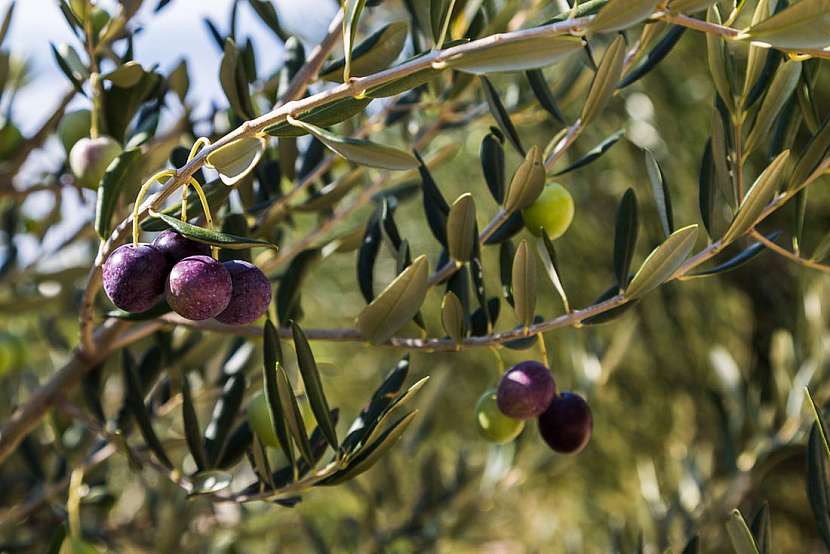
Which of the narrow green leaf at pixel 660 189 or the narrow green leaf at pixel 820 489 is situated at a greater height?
the narrow green leaf at pixel 660 189

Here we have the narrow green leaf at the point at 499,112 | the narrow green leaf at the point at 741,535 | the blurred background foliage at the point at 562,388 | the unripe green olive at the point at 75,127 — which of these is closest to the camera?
the narrow green leaf at the point at 741,535

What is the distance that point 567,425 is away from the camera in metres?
0.65

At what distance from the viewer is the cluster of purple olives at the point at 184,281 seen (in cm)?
42

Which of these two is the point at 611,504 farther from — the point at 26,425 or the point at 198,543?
the point at 26,425

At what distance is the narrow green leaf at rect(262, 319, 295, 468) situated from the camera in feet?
1.80

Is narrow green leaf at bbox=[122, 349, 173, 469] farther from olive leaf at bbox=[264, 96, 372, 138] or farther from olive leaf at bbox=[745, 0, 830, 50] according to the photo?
olive leaf at bbox=[745, 0, 830, 50]

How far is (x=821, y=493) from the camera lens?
1.98 feet

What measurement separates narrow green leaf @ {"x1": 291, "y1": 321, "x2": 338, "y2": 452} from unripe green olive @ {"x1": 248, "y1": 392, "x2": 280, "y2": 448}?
0.31 ft

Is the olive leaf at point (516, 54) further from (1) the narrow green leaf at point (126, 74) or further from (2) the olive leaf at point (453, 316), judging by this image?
(1) the narrow green leaf at point (126, 74)

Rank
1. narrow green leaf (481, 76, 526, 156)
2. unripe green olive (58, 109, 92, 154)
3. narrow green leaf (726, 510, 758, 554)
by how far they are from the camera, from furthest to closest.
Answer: unripe green olive (58, 109, 92, 154) → narrow green leaf (481, 76, 526, 156) → narrow green leaf (726, 510, 758, 554)

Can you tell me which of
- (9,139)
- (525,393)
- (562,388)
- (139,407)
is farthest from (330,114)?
(562,388)

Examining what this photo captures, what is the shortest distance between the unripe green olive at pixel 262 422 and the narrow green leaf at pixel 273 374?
0.09 metres

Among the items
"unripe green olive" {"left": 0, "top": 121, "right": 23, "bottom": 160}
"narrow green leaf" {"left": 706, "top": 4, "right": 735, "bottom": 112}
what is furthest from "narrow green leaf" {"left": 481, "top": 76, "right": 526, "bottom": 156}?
"unripe green olive" {"left": 0, "top": 121, "right": 23, "bottom": 160}

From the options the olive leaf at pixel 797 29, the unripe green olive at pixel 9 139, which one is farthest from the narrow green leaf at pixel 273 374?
the unripe green olive at pixel 9 139
